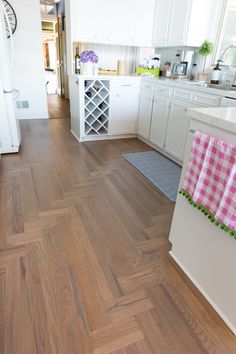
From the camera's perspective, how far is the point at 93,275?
57.6 inches

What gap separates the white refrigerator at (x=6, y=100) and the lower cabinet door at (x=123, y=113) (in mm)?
1384

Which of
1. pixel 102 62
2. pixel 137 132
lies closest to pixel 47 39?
pixel 102 62

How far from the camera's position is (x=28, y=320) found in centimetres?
119

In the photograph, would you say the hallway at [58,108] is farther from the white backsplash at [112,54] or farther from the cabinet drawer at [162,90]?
the cabinet drawer at [162,90]

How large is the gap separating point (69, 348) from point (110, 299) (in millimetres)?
314

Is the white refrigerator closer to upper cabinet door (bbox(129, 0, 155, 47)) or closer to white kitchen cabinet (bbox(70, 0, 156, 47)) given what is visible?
white kitchen cabinet (bbox(70, 0, 156, 47))

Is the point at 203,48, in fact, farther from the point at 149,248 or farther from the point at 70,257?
the point at 70,257

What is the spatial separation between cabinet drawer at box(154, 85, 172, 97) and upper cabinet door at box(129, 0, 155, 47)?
1016 millimetres

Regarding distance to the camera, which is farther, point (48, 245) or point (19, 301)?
point (48, 245)

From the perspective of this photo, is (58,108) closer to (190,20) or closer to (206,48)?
(190,20)

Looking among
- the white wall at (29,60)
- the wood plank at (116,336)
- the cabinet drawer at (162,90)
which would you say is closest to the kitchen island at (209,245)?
the wood plank at (116,336)

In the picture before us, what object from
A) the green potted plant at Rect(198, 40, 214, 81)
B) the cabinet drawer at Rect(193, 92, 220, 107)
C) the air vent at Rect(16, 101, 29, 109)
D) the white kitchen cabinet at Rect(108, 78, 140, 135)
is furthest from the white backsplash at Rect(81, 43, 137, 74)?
the cabinet drawer at Rect(193, 92, 220, 107)

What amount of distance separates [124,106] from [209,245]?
2.85 metres

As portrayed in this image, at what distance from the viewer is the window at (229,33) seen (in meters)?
2.92
